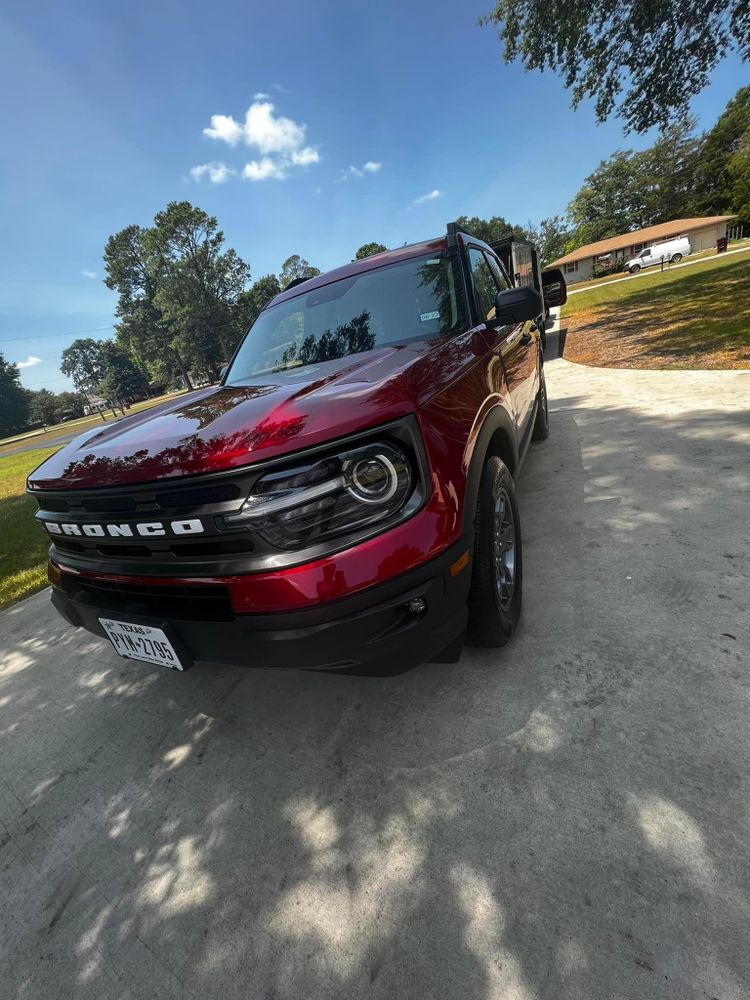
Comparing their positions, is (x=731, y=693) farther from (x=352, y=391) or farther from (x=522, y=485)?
(x=522, y=485)

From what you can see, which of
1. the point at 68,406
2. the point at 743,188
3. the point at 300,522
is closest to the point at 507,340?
the point at 300,522

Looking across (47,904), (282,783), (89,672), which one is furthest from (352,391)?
(89,672)

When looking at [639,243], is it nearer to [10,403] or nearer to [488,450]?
[488,450]

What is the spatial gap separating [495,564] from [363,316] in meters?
1.69

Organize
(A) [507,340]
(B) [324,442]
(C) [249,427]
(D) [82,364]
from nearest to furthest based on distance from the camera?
(B) [324,442]
(C) [249,427]
(A) [507,340]
(D) [82,364]

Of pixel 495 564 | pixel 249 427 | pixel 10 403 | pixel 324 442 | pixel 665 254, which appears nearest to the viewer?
pixel 324 442

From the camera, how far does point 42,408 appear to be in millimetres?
80250

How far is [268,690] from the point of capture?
2.40 meters

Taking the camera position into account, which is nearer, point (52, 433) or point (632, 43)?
point (632, 43)

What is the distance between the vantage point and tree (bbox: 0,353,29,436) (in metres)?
71.6

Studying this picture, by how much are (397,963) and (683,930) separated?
2.51ft

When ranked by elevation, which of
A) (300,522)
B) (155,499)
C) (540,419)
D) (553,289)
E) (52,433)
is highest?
(553,289)

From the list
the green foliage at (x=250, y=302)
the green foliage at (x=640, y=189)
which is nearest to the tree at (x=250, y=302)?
the green foliage at (x=250, y=302)

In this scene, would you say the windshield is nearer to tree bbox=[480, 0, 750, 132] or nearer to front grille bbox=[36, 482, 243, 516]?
front grille bbox=[36, 482, 243, 516]
